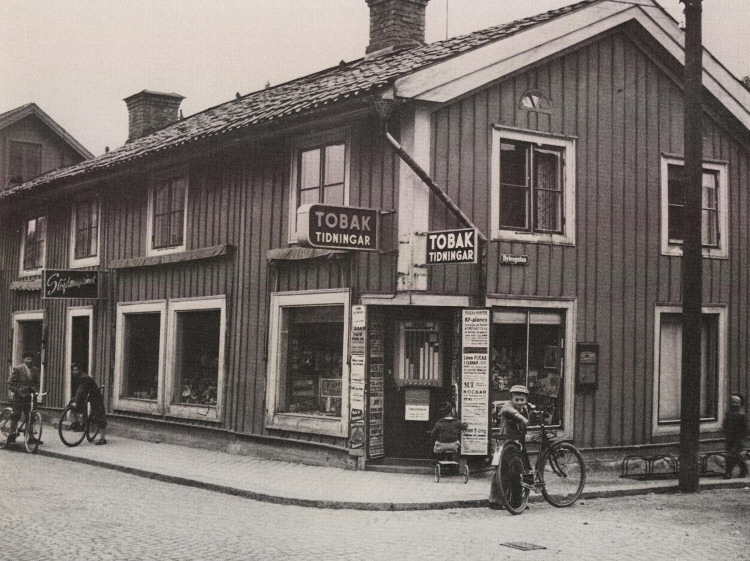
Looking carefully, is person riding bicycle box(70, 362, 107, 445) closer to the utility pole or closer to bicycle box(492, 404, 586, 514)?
bicycle box(492, 404, 586, 514)

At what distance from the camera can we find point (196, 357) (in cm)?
1756

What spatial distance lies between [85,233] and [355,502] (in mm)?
12631

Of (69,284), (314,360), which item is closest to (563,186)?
(314,360)

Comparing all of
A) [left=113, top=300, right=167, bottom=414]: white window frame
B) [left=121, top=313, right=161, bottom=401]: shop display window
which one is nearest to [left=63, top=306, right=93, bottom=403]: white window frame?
[left=113, top=300, right=167, bottom=414]: white window frame

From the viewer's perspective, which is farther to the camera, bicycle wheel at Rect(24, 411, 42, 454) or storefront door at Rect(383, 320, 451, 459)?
bicycle wheel at Rect(24, 411, 42, 454)

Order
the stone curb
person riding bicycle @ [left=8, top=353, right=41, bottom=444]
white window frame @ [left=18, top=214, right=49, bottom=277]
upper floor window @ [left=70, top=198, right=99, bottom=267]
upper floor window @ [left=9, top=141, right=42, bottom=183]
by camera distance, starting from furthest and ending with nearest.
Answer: upper floor window @ [left=9, top=141, right=42, bottom=183] → white window frame @ [left=18, top=214, right=49, bottom=277] → upper floor window @ [left=70, top=198, right=99, bottom=267] → person riding bicycle @ [left=8, top=353, right=41, bottom=444] → the stone curb

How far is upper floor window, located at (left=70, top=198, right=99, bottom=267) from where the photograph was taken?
823 inches

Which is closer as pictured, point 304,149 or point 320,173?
point 320,173

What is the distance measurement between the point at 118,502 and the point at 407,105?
653 centimetres

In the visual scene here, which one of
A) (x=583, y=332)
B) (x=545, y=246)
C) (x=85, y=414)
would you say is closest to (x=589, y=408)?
(x=583, y=332)

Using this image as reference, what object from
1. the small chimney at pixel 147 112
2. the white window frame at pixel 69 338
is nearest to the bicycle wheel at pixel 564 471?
the white window frame at pixel 69 338

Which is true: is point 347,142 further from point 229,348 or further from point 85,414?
point 85,414

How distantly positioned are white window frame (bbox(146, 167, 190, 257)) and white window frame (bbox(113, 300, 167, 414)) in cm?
102

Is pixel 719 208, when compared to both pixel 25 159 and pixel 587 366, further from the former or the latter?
pixel 25 159
